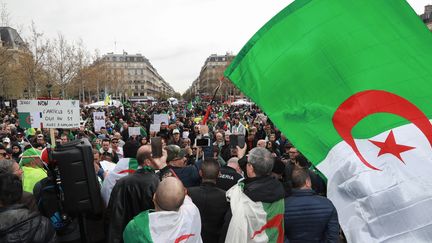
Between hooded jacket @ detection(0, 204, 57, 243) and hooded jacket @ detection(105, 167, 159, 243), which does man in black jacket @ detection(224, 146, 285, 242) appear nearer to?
hooded jacket @ detection(105, 167, 159, 243)

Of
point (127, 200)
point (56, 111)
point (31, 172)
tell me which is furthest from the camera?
point (56, 111)

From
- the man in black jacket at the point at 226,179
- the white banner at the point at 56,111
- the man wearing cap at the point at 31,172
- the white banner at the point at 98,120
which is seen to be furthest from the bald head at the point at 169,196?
the white banner at the point at 98,120

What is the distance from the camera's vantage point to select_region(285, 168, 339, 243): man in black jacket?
10.0 ft

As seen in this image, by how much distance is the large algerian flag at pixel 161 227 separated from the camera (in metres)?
2.52

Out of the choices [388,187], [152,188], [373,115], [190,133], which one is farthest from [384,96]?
[190,133]

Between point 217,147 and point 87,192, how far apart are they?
6042mm

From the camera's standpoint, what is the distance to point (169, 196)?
2594 millimetres

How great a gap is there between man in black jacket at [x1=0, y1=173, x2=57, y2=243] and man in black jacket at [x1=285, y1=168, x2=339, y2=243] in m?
1.97

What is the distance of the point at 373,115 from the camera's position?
288 cm

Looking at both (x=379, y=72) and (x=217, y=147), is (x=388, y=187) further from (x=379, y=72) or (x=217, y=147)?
(x=217, y=147)

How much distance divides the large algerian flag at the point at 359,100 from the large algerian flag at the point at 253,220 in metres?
0.52

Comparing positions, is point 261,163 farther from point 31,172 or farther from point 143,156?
point 31,172

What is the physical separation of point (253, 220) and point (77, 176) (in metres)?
1.59

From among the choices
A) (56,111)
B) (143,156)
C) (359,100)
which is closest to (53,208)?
(143,156)
